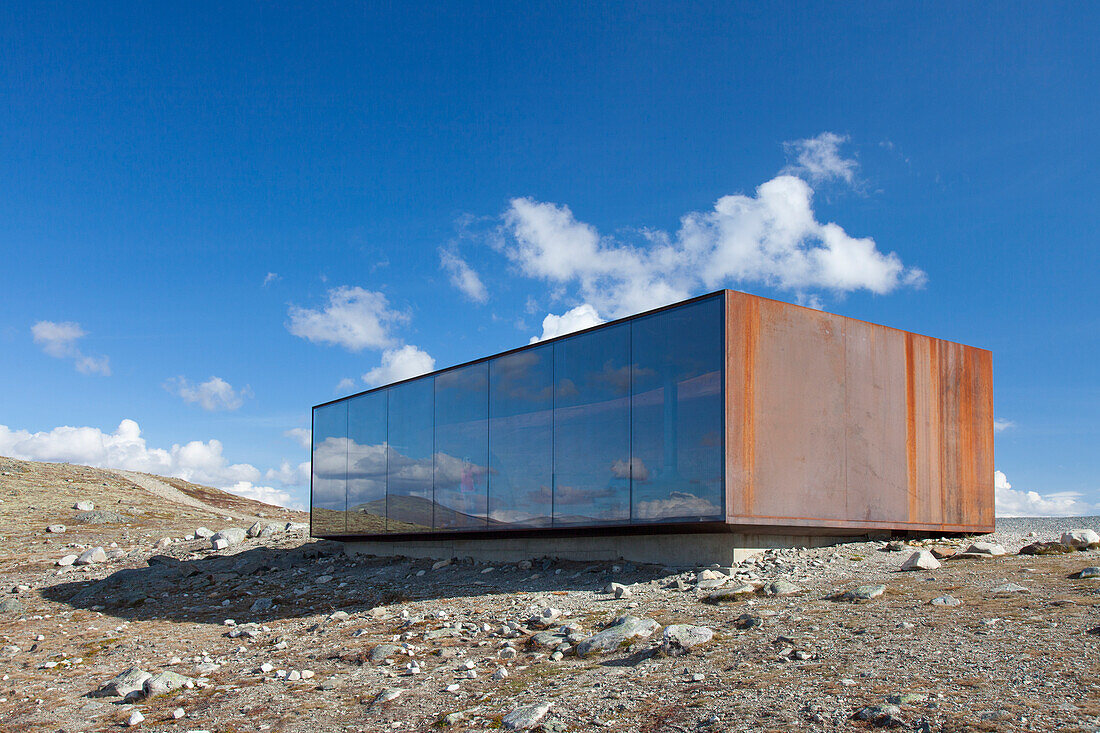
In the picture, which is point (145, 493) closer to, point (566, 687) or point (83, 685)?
point (83, 685)

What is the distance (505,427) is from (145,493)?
134 feet

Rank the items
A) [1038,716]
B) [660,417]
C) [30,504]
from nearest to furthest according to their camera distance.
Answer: [1038,716], [660,417], [30,504]

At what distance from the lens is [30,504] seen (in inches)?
1591

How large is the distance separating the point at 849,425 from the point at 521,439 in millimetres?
6752

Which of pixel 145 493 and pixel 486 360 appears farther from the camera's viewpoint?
pixel 145 493

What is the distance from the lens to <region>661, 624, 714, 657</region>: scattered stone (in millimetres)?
9945

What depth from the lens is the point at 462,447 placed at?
20.5 metres

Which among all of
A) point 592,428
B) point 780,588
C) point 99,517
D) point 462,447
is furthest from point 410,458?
point 99,517

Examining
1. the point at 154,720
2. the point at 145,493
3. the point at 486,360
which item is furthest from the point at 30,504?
the point at 154,720

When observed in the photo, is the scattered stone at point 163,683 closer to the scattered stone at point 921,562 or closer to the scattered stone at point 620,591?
the scattered stone at point 620,591

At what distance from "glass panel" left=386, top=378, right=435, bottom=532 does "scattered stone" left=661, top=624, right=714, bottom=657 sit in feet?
39.7

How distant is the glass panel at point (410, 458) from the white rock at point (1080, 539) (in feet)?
45.6

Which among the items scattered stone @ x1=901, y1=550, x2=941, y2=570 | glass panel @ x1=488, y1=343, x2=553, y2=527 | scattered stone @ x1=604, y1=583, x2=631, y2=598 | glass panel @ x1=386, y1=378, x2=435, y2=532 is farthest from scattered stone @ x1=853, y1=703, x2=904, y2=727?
glass panel @ x1=386, y1=378, x2=435, y2=532

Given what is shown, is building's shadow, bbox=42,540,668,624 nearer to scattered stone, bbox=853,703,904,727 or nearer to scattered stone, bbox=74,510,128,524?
scattered stone, bbox=853,703,904,727
